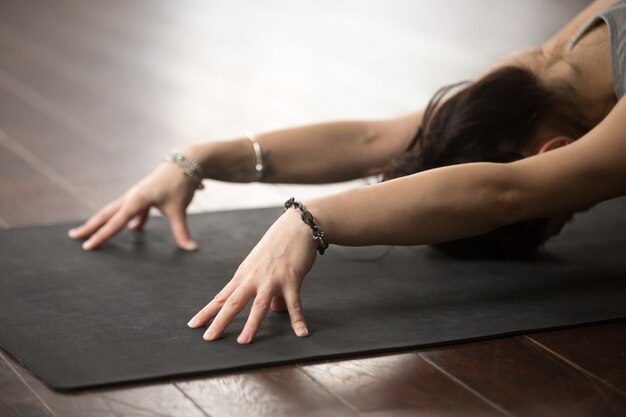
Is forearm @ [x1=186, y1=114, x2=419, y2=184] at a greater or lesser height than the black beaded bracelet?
greater

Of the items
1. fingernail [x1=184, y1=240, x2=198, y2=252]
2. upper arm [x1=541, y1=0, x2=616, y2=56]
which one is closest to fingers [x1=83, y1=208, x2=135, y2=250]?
fingernail [x1=184, y1=240, x2=198, y2=252]

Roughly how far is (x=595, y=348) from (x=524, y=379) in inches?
7.3

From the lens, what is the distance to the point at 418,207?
5.98 feet

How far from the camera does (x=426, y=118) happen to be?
2244 millimetres

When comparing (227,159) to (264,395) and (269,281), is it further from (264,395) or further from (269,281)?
(264,395)

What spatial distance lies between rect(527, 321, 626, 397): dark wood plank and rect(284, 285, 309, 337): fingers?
1.22 feet

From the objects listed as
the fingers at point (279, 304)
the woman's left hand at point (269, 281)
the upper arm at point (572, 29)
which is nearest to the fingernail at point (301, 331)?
the woman's left hand at point (269, 281)

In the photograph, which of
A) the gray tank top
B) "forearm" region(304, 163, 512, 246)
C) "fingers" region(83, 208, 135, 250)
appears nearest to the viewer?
"forearm" region(304, 163, 512, 246)

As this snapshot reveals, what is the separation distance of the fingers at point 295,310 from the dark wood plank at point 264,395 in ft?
0.36

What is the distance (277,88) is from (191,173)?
168cm

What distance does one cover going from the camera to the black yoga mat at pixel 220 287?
1.71 metres

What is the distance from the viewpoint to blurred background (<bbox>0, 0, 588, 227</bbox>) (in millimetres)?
2844

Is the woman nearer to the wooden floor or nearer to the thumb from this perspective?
the thumb

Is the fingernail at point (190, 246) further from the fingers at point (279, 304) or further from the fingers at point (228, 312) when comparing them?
the fingers at point (228, 312)
